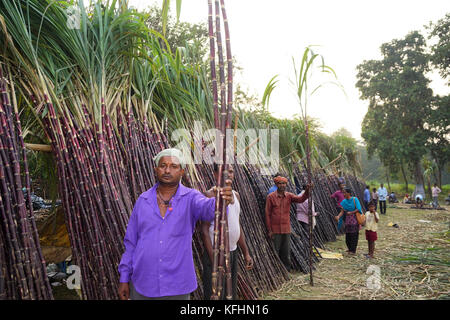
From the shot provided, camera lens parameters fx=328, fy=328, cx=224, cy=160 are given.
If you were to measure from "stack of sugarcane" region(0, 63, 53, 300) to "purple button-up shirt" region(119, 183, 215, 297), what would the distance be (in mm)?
507

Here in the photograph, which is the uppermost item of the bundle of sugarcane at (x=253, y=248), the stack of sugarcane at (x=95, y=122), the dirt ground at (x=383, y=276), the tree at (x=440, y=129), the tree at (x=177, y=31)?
the tree at (x=177, y=31)

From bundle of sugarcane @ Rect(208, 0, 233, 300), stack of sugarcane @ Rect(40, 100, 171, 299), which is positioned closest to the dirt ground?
stack of sugarcane @ Rect(40, 100, 171, 299)

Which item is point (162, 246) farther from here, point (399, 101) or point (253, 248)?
point (399, 101)

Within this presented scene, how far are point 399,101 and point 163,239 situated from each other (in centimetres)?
2213

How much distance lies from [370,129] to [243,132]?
64.0 feet

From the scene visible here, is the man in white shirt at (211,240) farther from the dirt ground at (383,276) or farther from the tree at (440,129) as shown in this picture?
the tree at (440,129)

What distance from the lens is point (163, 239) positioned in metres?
1.69

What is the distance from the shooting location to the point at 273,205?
427 cm

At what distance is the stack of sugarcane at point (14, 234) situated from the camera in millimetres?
1739

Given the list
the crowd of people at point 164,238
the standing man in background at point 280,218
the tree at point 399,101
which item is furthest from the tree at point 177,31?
the tree at point 399,101

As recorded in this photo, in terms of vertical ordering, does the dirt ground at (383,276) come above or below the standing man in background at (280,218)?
below

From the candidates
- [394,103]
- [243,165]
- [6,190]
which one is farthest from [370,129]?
[6,190]

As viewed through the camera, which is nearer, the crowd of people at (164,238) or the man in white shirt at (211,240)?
the crowd of people at (164,238)

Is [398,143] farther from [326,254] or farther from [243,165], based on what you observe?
[243,165]
